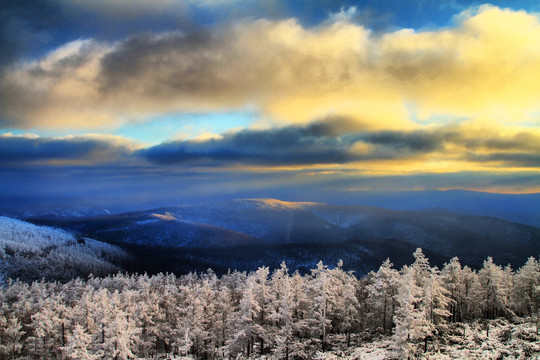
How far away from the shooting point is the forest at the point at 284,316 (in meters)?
37.6

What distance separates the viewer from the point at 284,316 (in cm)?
3803

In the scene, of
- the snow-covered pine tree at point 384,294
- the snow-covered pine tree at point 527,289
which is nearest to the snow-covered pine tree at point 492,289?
the snow-covered pine tree at point 527,289

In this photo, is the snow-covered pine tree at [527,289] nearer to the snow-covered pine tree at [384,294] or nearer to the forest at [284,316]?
the forest at [284,316]

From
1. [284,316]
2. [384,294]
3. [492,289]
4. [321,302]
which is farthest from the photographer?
[492,289]

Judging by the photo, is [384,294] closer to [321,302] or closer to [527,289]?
[321,302]

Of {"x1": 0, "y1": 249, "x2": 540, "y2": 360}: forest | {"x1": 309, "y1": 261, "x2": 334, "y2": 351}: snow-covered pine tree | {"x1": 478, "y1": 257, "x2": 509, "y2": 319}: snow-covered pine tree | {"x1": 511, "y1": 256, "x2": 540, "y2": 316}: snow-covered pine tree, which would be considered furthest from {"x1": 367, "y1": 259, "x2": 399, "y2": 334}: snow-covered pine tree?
{"x1": 511, "y1": 256, "x2": 540, "y2": 316}: snow-covered pine tree

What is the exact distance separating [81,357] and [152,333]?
21.6m

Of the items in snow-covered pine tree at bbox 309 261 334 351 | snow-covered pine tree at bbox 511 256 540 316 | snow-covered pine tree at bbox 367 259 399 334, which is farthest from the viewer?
snow-covered pine tree at bbox 511 256 540 316

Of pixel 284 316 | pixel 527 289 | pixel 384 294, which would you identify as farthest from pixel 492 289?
pixel 284 316

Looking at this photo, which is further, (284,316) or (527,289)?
(527,289)

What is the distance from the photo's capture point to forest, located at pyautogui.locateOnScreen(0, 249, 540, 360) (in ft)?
123

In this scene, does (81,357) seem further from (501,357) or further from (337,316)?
(501,357)

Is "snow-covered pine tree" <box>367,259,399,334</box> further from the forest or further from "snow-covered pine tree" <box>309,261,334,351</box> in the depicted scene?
"snow-covered pine tree" <box>309,261,334,351</box>

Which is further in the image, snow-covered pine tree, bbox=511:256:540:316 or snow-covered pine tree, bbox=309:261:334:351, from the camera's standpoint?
snow-covered pine tree, bbox=511:256:540:316
